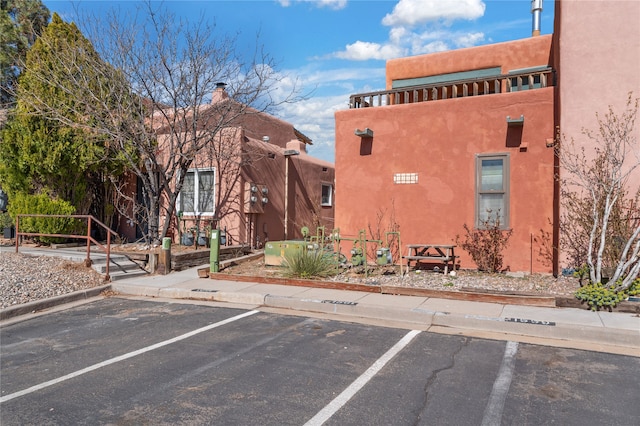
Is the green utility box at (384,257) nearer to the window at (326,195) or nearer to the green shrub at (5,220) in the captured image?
the window at (326,195)

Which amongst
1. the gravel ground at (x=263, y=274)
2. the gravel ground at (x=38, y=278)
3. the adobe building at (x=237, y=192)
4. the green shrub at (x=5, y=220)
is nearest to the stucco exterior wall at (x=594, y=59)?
the gravel ground at (x=263, y=274)

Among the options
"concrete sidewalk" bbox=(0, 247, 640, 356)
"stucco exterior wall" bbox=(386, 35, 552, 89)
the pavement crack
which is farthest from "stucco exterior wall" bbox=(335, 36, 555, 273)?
the pavement crack

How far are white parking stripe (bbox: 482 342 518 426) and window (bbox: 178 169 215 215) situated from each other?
10383 millimetres

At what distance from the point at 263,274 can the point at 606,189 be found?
684 cm

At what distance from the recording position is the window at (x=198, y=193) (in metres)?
14.3

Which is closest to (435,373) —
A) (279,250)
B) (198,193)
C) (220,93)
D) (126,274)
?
(279,250)

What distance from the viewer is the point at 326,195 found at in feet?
64.7

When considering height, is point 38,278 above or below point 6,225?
below

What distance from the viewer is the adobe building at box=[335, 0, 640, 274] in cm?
892

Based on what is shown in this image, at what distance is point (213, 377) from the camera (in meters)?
4.86

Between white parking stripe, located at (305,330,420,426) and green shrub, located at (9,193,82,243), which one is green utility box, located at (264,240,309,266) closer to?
white parking stripe, located at (305,330,420,426)

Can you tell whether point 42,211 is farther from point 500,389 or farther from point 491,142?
point 500,389

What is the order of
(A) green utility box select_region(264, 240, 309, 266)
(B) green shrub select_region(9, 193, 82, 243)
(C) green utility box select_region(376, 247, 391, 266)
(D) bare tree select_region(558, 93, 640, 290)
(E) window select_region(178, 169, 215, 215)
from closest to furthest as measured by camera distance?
(D) bare tree select_region(558, 93, 640, 290)
(C) green utility box select_region(376, 247, 391, 266)
(A) green utility box select_region(264, 240, 309, 266)
(B) green shrub select_region(9, 193, 82, 243)
(E) window select_region(178, 169, 215, 215)

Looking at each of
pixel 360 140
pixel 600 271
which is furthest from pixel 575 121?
pixel 360 140
